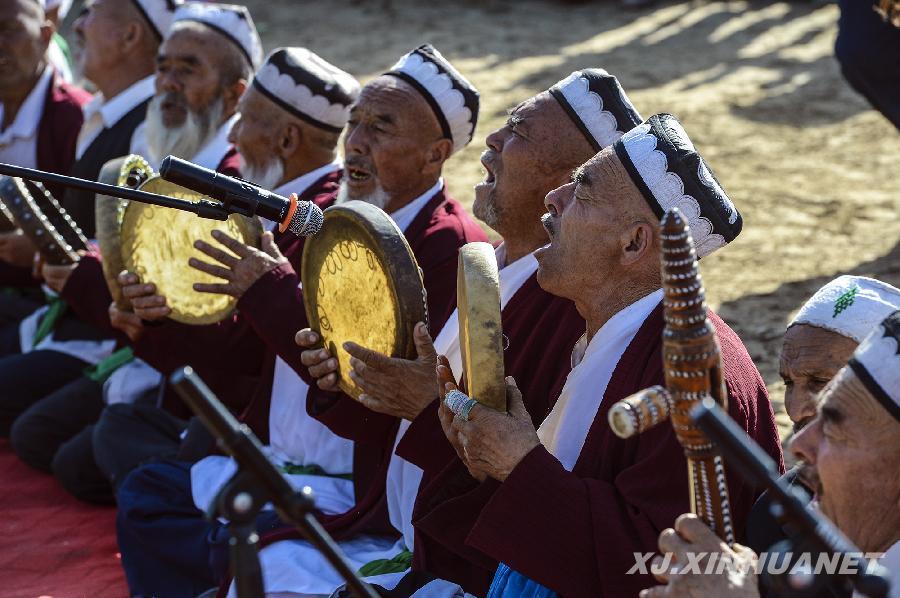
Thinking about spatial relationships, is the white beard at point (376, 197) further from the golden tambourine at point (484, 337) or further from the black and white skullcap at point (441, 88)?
the golden tambourine at point (484, 337)

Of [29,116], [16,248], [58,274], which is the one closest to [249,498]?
[58,274]

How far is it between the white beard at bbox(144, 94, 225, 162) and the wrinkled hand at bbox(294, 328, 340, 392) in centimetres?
221

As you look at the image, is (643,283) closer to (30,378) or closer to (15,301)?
(30,378)

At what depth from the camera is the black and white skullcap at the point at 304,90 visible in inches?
216

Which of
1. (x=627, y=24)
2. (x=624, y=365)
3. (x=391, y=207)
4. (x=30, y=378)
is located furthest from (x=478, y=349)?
(x=627, y=24)

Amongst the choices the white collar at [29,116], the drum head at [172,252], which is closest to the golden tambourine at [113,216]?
the drum head at [172,252]

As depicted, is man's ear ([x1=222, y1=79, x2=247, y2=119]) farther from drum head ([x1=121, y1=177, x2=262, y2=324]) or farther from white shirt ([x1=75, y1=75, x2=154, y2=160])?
drum head ([x1=121, y1=177, x2=262, y2=324])

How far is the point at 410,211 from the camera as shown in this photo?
4.89m

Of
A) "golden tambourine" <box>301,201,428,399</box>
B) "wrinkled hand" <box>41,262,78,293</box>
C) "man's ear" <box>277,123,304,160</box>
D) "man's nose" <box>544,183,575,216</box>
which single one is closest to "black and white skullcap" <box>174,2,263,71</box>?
"man's ear" <box>277,123,304,160</box>

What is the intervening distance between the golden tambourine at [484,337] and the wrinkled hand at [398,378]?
519 millimetres

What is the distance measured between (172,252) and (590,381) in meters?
2.10

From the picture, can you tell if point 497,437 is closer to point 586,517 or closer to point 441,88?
point 586,517

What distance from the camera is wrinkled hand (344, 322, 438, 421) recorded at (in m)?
3.84

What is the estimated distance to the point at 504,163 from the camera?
4324 millimetres
